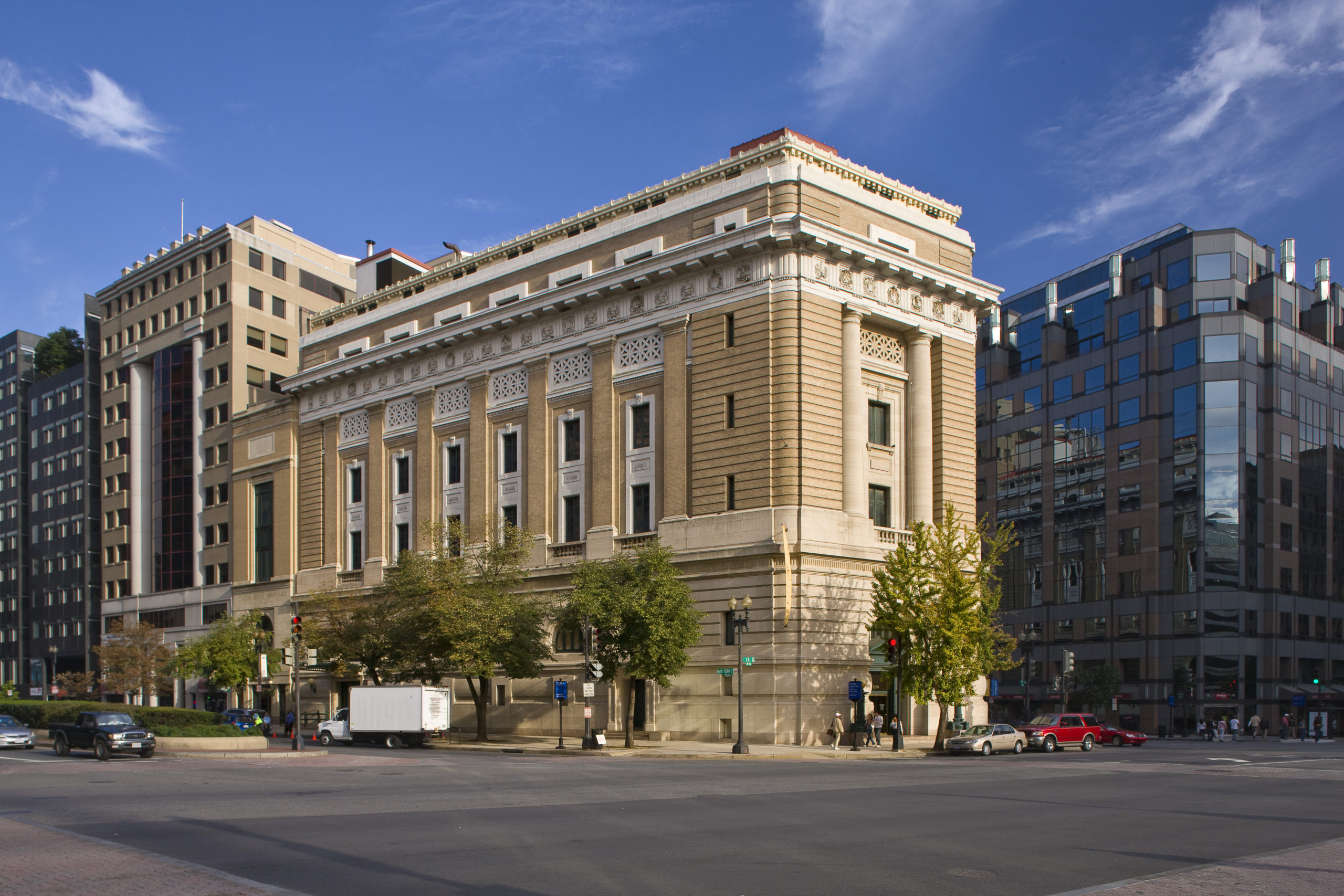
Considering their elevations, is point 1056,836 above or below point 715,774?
above

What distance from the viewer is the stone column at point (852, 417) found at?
50.4 m

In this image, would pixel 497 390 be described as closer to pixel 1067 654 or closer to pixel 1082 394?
pixel 1067 654

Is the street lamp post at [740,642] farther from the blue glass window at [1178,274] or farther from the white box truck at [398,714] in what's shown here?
the blue glass window at [1178,274]

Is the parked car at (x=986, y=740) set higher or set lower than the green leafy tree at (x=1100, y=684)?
higher

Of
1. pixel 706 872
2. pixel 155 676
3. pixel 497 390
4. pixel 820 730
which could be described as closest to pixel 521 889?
pixel 706 872

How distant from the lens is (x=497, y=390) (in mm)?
62188

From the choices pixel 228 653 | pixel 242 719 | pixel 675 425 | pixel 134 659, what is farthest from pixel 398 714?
pixel 134 659

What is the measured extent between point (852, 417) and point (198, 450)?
195 ft

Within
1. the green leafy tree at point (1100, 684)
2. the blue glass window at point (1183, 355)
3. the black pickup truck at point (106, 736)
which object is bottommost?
the green leafy tree at point (1100, 684)

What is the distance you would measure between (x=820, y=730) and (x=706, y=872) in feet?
114

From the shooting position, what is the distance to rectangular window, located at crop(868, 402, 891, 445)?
5309 cm

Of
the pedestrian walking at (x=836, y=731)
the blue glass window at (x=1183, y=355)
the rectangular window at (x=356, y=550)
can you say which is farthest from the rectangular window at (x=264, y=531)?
the blue glass window at (x=1183, y=355)

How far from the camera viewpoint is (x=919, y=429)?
54.2 meters

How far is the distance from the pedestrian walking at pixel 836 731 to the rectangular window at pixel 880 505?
9912 millimetres
